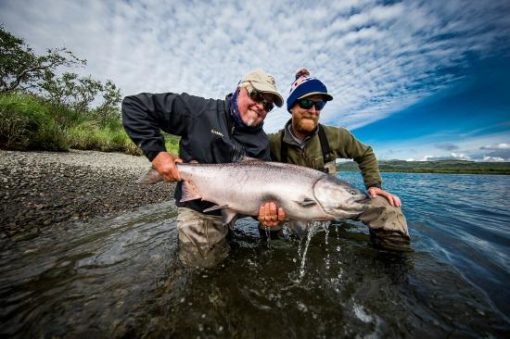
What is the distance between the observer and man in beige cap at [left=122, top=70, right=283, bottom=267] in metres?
3.55

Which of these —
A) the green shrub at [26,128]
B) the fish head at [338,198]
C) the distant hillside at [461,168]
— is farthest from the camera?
the distant hillside at [461,168]

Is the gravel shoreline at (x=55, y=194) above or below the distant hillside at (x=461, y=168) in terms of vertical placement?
below

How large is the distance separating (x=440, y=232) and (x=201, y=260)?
635 cm

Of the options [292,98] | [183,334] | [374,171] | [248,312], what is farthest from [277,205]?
[374,171]

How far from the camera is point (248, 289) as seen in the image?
10.3 feet

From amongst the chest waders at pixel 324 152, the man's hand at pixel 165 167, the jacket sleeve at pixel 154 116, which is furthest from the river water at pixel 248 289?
the jacket sleeve at pixel 154 116


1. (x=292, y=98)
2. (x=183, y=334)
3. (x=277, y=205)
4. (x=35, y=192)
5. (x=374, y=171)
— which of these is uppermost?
(x=292, y=98)

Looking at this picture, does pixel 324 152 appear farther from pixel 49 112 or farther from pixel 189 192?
pixel 49 112

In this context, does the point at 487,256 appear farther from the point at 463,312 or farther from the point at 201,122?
the point at 201,122

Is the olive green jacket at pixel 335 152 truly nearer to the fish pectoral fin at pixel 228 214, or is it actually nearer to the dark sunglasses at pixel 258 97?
the dark sunglasses at pixel 258 97

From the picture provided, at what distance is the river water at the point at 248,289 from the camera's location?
2.43m

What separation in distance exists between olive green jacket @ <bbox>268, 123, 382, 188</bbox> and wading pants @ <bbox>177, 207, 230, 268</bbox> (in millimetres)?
2044

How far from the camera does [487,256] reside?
4523 millimetres

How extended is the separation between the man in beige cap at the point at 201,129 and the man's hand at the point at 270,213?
3.48 ft
